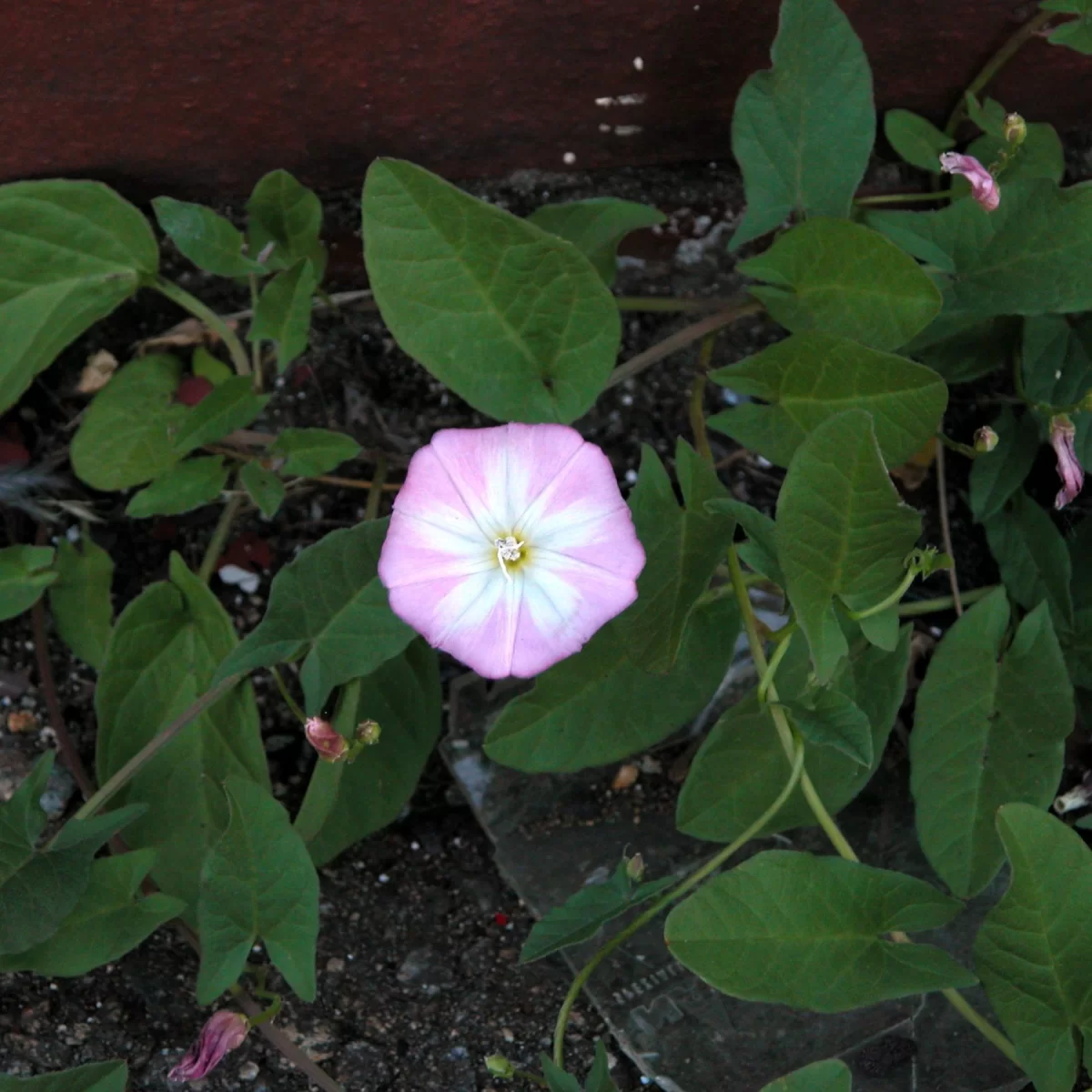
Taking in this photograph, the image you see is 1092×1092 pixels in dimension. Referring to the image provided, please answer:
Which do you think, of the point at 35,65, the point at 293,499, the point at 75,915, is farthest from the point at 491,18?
the point at 75,915

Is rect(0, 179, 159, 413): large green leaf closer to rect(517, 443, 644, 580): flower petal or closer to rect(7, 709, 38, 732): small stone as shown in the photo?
rect(7, 709, 38, 732): small stone

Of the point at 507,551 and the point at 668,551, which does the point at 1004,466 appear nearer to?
the point at 668,551

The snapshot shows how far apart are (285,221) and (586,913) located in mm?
803

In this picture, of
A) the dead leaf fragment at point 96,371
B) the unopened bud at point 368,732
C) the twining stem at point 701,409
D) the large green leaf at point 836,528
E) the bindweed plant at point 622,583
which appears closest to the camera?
the large green leaf at point 836,528

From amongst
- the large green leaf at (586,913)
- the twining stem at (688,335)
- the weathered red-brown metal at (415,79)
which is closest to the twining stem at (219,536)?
Result: the weathered red-brown metal at (415,79)

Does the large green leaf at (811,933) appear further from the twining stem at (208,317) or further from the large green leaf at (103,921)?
the twining stem at (208,317)

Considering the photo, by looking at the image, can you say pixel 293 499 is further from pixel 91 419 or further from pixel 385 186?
pixel 385 186

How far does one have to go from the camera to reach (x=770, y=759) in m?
1.24

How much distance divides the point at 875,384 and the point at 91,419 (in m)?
0.86

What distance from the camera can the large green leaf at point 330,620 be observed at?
1200mm

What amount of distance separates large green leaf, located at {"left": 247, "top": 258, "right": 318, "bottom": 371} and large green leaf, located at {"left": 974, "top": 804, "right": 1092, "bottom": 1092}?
0.81 metres

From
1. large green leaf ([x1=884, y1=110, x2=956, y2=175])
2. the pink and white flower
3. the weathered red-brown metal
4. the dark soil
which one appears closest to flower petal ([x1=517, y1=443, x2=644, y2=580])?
the pink and white flower

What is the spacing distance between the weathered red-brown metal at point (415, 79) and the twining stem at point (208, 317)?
0.44 ft

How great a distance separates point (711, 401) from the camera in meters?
1.60
